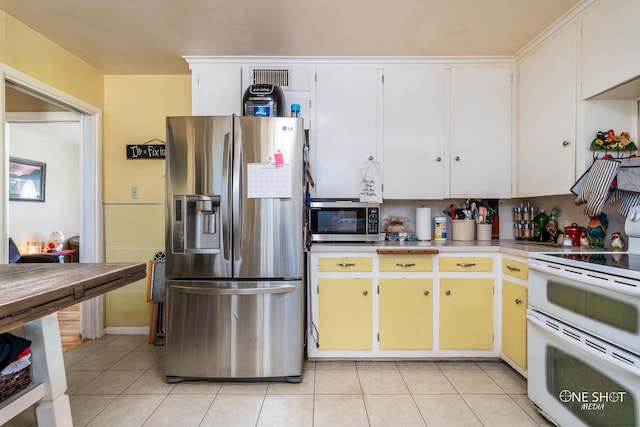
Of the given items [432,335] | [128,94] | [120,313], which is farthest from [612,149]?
[120,313]

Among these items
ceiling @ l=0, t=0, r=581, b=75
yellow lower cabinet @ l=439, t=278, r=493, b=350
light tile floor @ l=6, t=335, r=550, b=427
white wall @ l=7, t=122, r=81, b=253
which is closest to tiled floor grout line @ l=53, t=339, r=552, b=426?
light tile floor @ l=6, t=335, r=550, b=427

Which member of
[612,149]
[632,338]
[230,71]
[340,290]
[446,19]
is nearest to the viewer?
[632,338]

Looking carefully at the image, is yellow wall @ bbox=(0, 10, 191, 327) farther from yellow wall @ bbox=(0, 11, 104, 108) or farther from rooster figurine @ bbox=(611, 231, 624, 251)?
rooster figurine @ bbox=(611, 231, 624, 251)

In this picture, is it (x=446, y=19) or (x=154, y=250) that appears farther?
(x=154, y=250)

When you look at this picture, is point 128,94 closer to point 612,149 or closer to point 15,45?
point 15,45

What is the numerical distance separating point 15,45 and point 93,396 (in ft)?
7.57

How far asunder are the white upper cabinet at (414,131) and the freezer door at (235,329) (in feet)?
4.03

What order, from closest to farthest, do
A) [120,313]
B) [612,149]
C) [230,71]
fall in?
[612,149]
[230,71]
[120,313]

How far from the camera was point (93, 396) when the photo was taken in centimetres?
193

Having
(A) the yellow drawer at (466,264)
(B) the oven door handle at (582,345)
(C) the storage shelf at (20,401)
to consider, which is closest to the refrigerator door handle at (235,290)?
(C) the storage shelf at (20,401)

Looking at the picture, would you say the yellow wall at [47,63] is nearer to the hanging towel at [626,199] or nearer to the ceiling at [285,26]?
the ceiling at [285,26]

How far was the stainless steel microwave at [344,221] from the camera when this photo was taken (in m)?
2.46

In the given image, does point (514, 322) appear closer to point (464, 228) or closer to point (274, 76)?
point (464, 228)

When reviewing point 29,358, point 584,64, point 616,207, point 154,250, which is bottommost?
point 29,358
